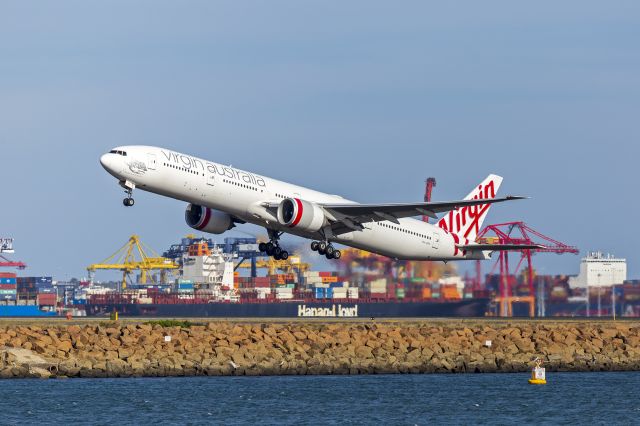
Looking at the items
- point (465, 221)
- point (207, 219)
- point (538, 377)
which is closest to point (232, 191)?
point (207, 219)

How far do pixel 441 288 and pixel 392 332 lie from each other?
3705 centimetres

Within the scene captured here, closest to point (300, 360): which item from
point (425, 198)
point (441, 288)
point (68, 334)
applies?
point (68, 334)

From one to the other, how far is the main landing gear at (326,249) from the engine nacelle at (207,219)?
199 inches

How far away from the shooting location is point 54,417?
48.9m

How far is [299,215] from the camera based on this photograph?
65000 millimetres

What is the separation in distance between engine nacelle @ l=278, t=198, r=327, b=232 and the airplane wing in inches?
60.3

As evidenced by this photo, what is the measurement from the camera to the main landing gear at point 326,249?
68.6 m

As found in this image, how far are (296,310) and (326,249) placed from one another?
311 ft

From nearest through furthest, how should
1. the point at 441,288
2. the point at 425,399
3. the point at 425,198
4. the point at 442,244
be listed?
the point at 425,399 → the point at 442,244 → the point at 441,288 → the point at 425,198

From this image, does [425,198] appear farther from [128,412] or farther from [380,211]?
[128,412]

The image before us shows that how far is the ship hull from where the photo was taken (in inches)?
Answer: 5069

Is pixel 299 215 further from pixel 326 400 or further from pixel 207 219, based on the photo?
pixel 326 400

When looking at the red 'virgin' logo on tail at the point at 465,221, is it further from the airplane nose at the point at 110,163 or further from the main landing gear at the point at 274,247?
the airplane nose at the point at 110,163

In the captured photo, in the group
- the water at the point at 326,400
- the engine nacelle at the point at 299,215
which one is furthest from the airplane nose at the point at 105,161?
the water at the point at 326,400
